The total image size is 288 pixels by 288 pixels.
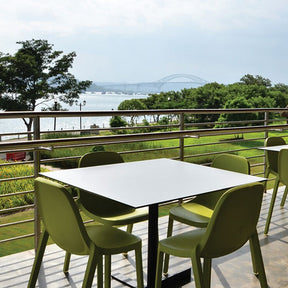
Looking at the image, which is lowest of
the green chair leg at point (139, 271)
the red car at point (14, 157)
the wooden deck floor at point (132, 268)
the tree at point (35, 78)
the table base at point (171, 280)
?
the red car at point (14, 157)

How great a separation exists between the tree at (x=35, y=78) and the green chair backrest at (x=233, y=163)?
31765mm

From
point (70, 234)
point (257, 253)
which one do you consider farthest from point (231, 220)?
point (70, 234)

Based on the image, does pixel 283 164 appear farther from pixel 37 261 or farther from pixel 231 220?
pixel 37 261

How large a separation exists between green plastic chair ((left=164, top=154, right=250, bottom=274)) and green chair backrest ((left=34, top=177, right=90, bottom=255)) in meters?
0.88

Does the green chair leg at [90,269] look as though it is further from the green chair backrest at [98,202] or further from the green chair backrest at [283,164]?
the green chair backrest at [283,164]

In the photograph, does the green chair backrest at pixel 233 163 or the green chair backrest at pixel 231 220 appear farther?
the green chair backrest at pixel 233 163

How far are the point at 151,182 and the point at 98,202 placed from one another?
64 cm

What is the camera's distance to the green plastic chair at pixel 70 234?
1962mm

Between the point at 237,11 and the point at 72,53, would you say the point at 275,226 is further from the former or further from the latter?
the point at 237,11

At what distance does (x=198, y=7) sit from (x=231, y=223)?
7566 cm

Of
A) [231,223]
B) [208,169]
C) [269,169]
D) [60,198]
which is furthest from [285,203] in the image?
[60,198]

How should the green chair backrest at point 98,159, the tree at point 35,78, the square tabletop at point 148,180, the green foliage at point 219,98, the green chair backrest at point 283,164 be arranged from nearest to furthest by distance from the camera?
the square tabletop at point 148,180, the green chair backrest at point 98,159, the green chair backrest at point 283,164, the tree at point 35,78, the green foliage at point 219,98

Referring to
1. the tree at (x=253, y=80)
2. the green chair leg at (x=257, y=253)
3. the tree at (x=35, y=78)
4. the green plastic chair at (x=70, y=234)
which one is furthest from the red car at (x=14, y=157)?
the tree at (x=253, y=80)

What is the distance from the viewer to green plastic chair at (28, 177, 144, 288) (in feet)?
6.44
